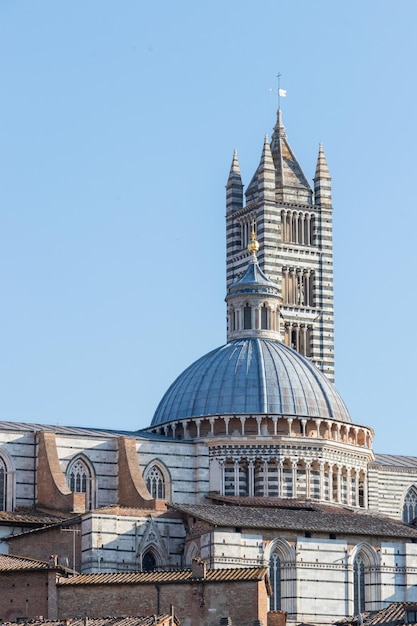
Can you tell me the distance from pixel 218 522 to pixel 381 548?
5.35m

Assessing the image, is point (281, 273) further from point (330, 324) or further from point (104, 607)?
point (104, 607)

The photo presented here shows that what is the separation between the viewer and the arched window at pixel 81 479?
64.2 meters

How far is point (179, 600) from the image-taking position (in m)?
51.5

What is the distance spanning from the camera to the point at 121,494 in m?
63.8

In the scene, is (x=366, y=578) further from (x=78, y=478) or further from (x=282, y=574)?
(x=78, y=478)

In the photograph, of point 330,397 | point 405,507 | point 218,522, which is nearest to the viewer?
point 218,522

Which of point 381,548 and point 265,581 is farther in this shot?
point 381,548

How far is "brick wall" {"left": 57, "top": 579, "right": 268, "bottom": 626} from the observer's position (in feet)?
167

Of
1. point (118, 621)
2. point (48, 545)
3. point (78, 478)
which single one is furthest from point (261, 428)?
point (118, 621)

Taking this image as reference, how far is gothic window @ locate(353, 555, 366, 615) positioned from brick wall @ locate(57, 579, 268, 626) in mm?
7777

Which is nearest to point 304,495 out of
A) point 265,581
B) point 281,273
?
point 265,581

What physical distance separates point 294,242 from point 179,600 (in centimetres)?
4175

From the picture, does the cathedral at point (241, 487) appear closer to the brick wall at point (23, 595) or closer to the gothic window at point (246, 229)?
the brick wall at point (23, 595)

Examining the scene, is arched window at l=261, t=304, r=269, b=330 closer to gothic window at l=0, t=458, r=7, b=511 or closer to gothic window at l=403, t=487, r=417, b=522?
gothic window at l=403, t=487, r=417, b=522
